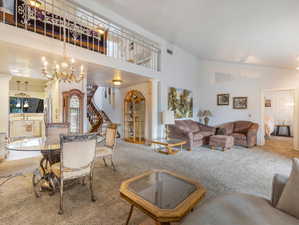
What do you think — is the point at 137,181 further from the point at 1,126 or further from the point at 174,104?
the point at 1,126

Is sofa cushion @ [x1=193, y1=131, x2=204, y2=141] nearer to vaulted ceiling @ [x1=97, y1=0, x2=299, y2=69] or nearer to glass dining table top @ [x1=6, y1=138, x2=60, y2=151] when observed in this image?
vaulted ceiling @ [x1=97, y1=0, x2=299, y2=69]

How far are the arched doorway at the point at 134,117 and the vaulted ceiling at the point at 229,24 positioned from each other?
2.65 meters

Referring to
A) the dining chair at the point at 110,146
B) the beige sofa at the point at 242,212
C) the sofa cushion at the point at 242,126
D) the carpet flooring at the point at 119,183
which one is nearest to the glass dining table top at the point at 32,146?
the carpet flooring at the point at 119,183

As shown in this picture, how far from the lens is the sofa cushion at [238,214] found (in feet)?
3.42

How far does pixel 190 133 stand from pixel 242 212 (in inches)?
149

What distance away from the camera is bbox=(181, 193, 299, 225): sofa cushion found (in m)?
1.04

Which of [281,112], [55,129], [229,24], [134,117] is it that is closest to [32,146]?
[55,129]

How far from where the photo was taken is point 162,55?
5.45 m

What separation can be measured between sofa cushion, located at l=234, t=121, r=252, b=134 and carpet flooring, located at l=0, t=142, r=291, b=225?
1.27m

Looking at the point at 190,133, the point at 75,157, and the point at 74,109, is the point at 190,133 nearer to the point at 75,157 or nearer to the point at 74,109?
the point at 75,157

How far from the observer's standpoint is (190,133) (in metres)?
4.88

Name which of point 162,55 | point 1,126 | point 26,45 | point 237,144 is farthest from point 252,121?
point 1,126

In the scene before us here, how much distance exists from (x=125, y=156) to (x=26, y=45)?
3242 millimetres

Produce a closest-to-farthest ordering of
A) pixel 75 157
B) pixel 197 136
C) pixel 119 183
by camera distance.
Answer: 1. pixel 75 157
2. pixel 119 183
3. pixel 197 136
